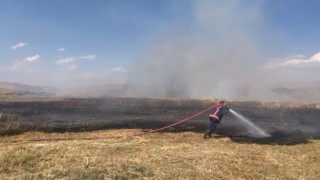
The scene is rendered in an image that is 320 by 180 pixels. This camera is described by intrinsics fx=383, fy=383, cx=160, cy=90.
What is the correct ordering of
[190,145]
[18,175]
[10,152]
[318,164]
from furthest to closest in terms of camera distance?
[190,145], [318,164], [10,152], [18,175]

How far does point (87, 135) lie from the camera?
2319 centimetres

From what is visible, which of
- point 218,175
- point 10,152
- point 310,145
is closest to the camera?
point 218,175

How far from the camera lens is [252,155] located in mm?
17469

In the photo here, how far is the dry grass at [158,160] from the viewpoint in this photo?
13109 mm

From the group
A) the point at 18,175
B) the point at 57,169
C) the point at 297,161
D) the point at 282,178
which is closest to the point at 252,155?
the point at 297,161

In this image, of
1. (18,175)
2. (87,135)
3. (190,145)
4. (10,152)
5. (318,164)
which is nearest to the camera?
(18,175)

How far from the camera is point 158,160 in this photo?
1527cm

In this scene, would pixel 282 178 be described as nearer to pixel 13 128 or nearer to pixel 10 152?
pixel 10 152

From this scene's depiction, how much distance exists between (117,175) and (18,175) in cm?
319

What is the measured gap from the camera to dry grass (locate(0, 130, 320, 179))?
13109 mm

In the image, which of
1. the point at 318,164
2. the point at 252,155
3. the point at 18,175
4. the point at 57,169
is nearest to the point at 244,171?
the point at 252,155

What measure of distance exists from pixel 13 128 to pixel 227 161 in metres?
14.7

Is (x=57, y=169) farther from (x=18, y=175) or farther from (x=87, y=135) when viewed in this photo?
(x=87, y=135)

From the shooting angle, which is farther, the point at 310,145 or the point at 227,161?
the point at 310,145
